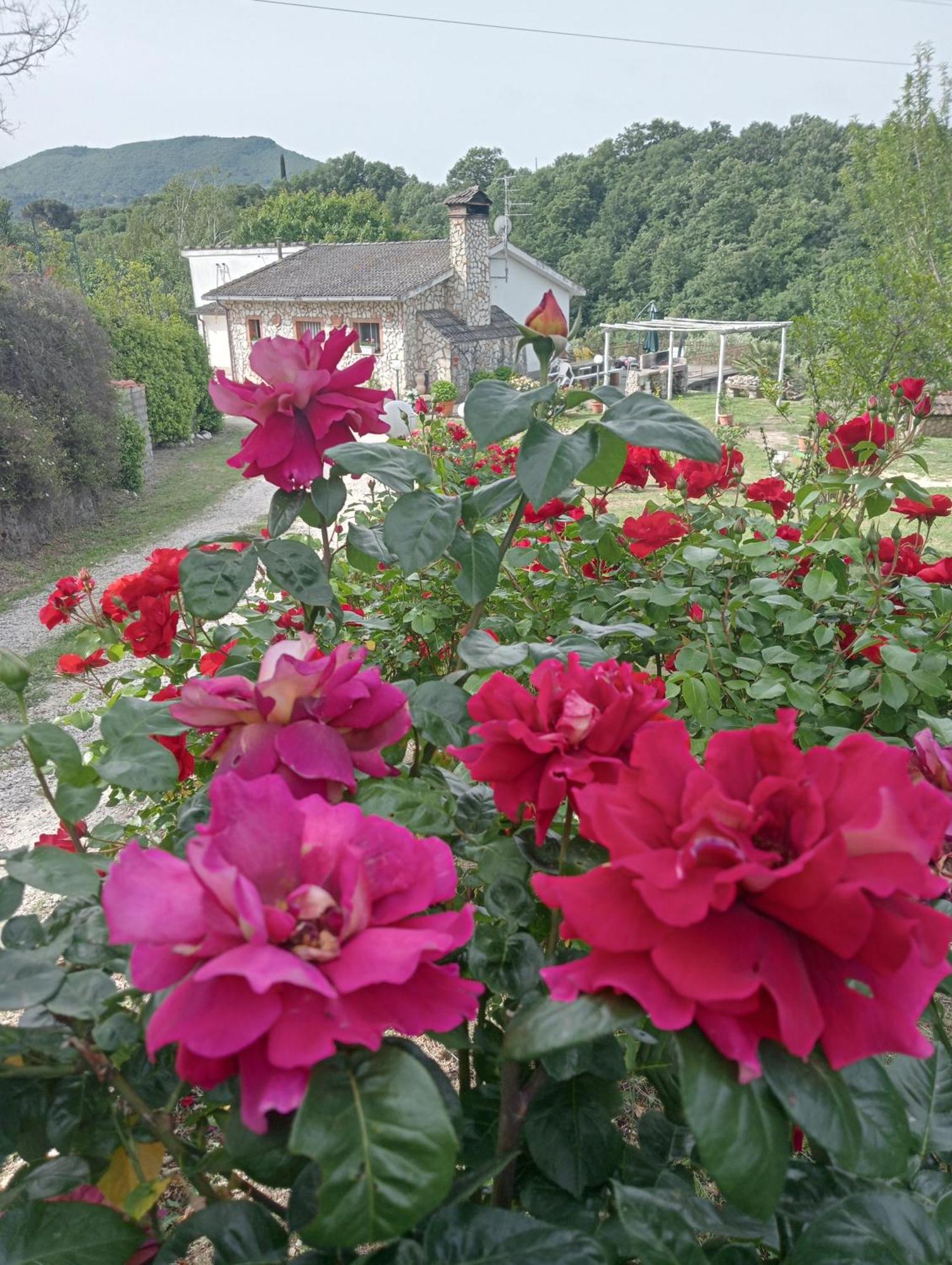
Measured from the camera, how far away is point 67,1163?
20.3 inches

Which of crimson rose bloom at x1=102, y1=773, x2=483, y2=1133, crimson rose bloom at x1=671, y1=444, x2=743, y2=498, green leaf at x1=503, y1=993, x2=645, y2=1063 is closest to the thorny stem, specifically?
crimson rose bloom at x1=102, y1=773, x2=483, y2=1133

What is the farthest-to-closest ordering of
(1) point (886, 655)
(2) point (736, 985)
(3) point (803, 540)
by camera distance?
1. (3) point (803, 540)
2. (1) point (886, 655)
3. (2) point (736, 985)

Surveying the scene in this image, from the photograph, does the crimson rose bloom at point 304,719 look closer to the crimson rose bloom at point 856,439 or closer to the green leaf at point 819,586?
the green leaf at point 819,586

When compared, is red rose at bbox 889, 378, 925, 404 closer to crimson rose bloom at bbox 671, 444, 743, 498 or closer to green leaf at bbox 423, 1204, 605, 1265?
crimson rose bloom at bbox 671, 444, 743, 498

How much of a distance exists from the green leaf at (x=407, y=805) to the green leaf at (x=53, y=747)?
19 cm

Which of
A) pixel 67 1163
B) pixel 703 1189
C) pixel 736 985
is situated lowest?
pixel 703 1189

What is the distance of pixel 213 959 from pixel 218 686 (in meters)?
0.22

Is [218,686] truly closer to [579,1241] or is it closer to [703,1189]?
[579,1241]

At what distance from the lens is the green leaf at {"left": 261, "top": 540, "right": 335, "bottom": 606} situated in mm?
807

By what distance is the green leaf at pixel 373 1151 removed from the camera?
12.5 inches

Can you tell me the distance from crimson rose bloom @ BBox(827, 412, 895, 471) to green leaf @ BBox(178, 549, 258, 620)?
44.2 inches

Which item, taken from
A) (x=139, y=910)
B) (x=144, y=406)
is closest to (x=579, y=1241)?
(x=139, y=910)

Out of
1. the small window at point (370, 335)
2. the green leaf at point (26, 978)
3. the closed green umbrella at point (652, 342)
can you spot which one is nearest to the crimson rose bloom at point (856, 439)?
the green leaf at point (26, 978)

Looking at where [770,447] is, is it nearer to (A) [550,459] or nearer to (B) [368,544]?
A: (B) [368,544]
